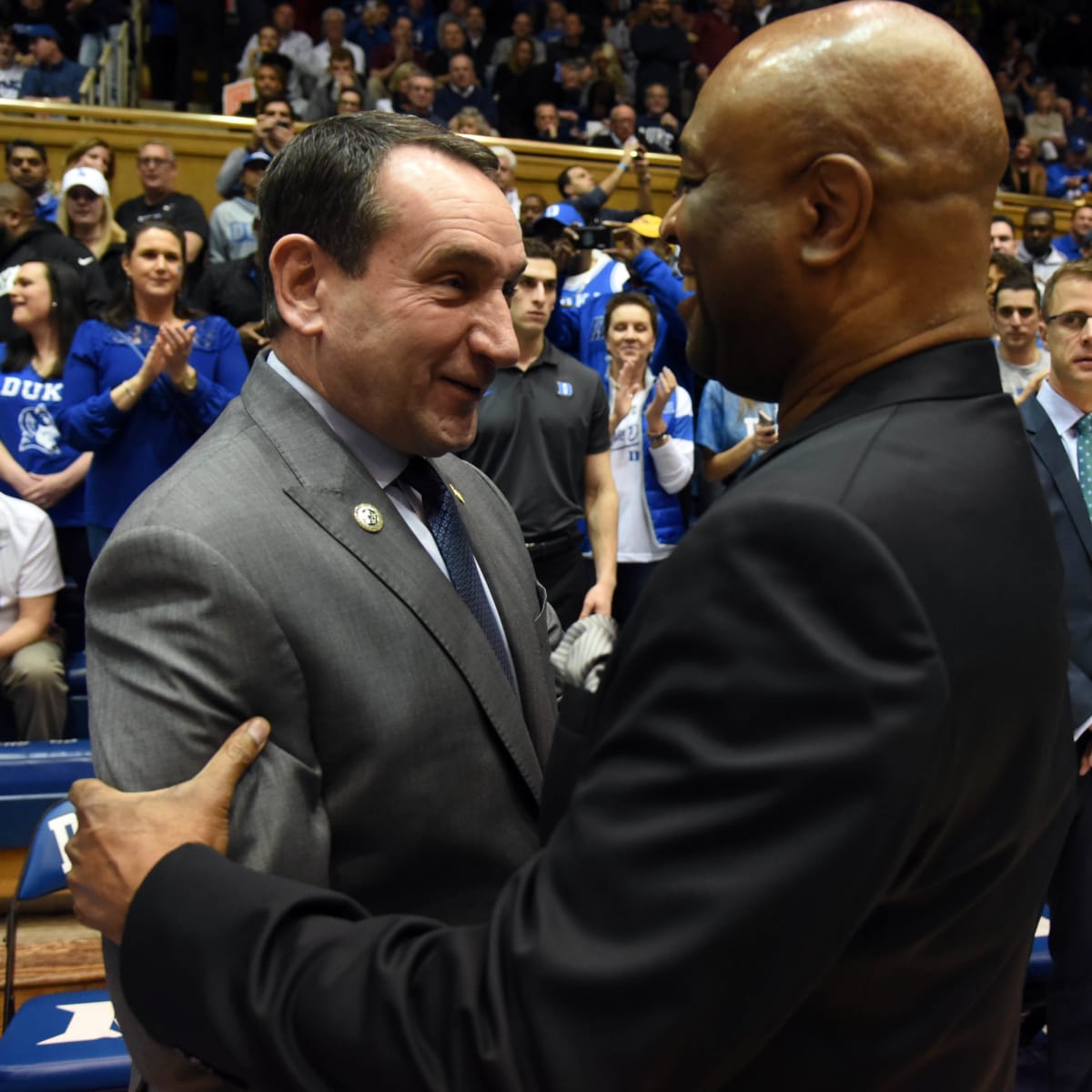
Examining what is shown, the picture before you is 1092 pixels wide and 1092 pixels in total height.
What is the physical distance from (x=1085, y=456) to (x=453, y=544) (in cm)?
200

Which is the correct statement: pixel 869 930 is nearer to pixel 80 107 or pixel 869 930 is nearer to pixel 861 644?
pixel 861 644

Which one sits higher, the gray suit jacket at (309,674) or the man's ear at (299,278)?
the man's ear at (299,278)

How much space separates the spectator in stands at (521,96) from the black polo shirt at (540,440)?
7.15m

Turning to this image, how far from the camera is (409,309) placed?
1.41 metres

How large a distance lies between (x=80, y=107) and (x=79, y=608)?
564 centimetres

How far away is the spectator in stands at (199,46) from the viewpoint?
33.9ft

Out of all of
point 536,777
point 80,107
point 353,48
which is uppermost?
point 353,48

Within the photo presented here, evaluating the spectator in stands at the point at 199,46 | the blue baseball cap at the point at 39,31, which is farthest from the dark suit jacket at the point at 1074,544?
the blue baseball cap at the point at 39,31

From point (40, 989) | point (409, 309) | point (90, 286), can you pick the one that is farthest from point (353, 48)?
point (409, 309)

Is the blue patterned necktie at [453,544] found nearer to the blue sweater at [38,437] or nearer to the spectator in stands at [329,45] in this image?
the blue sweater at [38,437]

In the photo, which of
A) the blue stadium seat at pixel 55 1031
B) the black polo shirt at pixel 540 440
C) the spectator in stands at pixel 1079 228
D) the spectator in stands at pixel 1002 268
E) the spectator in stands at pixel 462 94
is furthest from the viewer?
the spectator in stands at pixel 462 94

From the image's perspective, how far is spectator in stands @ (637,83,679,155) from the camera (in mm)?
10641

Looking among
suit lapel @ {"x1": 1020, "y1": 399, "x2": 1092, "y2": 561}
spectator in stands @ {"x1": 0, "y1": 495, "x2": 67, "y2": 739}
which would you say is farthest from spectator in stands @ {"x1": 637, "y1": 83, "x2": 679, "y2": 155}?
suit lapel @ {"x1": 1020, "y1": 399, "x2": 1092, "y2": 561}

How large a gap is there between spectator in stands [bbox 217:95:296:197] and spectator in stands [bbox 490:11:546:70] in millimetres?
4917
